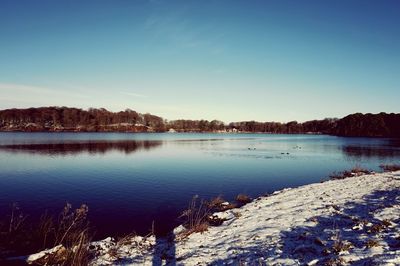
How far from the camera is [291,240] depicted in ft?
37.8

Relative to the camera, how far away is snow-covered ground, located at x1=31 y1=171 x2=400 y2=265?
9625 millimetres

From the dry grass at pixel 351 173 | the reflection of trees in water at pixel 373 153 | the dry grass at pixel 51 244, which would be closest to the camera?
the dry grass at pixel 51 244

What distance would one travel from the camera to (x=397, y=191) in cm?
1877

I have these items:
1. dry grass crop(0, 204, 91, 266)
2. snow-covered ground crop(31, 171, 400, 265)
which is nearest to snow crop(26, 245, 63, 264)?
dry grass crop(0, 204, 91, 266)

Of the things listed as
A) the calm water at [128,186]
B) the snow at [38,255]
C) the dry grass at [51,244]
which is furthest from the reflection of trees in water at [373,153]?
the snow at [38,255]

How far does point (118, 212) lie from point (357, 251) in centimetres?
1566

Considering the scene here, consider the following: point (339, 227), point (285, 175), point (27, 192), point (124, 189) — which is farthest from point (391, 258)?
point (285, 175)

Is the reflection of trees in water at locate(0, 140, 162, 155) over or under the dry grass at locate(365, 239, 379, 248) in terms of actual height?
under

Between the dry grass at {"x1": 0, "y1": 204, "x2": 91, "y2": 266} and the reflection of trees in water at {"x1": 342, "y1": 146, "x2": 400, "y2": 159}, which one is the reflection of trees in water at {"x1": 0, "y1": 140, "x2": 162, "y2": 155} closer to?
the dry grass at {"x1": 0, "y1": 204, "x2": 91, "y2": 266}

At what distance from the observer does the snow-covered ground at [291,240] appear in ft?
31.6

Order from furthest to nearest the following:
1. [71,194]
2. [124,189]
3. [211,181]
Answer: [211,181]
[124,189]
[71,194]

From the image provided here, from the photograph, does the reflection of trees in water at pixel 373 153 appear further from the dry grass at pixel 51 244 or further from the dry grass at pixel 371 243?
the dry grass at pixel 51 244

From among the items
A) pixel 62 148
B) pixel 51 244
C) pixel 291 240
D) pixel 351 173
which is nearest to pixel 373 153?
pixel 351 173

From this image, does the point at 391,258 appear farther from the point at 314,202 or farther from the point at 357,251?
the point at 314,202
